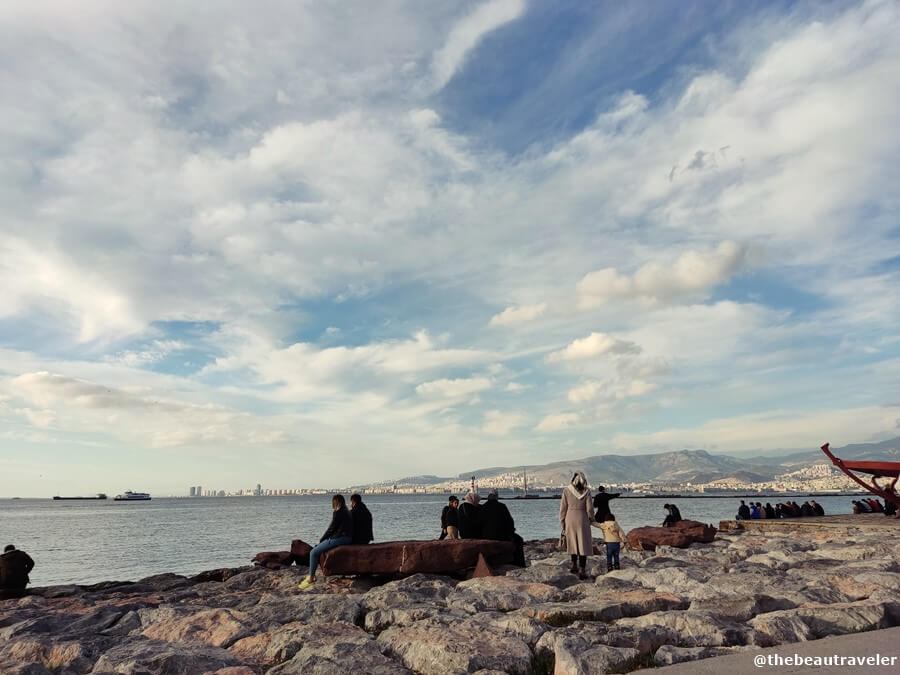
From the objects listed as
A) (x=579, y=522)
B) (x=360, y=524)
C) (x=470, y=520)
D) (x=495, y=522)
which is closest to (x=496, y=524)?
(x=495, y=522)

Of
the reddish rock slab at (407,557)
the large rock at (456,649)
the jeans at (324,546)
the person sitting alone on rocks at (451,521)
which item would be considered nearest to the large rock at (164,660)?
the large rock at (456,649)

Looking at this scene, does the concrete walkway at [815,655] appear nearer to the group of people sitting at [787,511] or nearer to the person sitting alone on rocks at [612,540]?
the person sitting alone on rocks at [612,540]

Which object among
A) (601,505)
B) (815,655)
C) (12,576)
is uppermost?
(601,505)

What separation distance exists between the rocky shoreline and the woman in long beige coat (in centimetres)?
70

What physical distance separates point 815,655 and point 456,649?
3.26 metres

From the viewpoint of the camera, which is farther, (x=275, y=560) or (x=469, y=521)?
(x=275, y=560)

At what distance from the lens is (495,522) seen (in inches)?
516

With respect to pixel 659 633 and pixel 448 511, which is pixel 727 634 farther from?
pixel 448 511

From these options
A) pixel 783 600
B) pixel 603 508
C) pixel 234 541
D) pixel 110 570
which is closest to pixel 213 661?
pixel 783 600

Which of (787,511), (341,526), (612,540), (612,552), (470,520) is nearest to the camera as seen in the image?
(341,526)

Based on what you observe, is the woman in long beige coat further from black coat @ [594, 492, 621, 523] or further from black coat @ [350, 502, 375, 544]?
black coat @ [350, 502, 375, 544]

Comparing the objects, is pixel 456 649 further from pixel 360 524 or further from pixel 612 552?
pixel 612 552

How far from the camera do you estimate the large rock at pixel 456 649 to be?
5809mm

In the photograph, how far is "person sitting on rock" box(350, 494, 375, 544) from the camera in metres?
12.2
